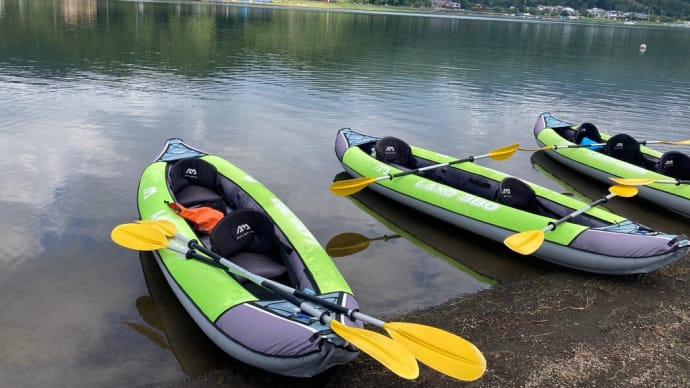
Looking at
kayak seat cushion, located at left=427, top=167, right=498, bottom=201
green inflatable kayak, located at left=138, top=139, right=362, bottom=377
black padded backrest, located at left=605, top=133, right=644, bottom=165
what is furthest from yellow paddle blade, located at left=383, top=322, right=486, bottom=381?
black padded backrest, located at left=605, top=133, right=644, bottom=165

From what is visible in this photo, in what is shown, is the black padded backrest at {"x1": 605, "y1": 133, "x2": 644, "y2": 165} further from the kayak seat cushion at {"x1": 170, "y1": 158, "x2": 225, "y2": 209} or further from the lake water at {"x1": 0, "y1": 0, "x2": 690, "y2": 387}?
the kayak seat cushion at {"x1": 170, "y1": 158, "x2": 225, "y2": 209}

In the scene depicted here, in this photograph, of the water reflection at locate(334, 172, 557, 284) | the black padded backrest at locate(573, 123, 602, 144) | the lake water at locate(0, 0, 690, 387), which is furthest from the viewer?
the black padded backrest at locate(573, 123, 602, 144)

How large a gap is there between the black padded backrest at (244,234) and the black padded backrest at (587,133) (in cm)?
895

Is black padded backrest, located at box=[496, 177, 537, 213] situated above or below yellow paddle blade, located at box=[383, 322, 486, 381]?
above

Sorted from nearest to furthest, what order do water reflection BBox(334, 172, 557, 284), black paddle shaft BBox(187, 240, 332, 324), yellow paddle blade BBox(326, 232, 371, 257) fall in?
black paddle shaft BBox(187, 240, 332, 324)
water reflection BBox(334, 172, 557, 284)
yellow paddle blade BBox(326, 232, 371, 257)

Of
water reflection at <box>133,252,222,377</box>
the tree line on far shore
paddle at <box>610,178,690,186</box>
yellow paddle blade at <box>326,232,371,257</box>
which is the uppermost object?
the tree line on far shore

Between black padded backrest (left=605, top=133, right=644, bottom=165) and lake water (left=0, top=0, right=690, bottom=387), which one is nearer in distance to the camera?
lake water (left=0, top=0, right=690, bottom=387)

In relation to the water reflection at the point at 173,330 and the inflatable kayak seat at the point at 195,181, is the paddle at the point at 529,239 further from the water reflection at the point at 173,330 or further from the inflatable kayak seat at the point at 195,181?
the inflatable kayak seat at the point at 195,181

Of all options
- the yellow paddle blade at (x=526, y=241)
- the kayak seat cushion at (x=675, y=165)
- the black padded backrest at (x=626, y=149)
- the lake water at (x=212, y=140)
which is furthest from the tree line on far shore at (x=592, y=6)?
the yellow paddle blade at (x=526, y=241)

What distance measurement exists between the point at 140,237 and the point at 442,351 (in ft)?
11.9

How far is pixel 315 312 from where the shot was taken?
4.52 metres

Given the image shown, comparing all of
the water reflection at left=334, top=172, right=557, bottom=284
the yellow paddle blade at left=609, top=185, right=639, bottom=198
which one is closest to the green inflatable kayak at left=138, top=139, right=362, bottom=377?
the water reflection at left=334, top=172, right=557, bottom=284

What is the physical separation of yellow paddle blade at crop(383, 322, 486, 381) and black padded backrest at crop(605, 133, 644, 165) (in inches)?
337

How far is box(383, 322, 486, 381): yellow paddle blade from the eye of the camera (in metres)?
3.97
